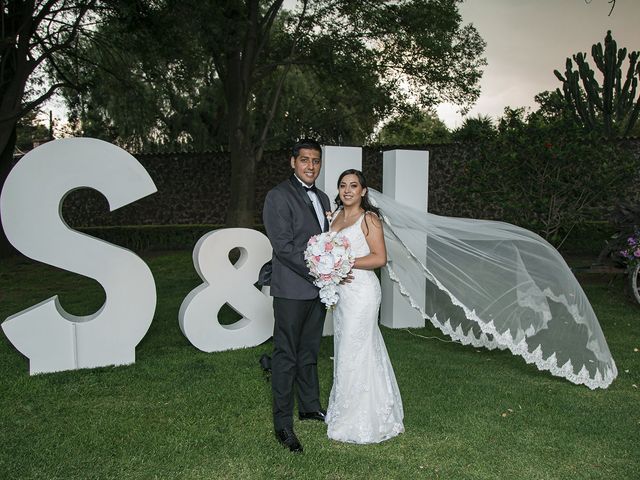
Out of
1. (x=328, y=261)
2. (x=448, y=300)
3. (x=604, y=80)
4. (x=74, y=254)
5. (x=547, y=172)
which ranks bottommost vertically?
(x=448, y=300)

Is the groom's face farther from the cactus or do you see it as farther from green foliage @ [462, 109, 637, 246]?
the cactus

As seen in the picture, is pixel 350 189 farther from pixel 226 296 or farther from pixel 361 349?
pixel 226 296

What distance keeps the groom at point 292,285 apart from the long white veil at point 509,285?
1503 millimetres

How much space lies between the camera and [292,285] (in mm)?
4383

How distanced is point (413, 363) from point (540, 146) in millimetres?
4998

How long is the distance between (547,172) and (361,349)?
6.74 metres

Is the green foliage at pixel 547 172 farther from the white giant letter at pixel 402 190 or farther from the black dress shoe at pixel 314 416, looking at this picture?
the black dress shoe at pixel 314 416

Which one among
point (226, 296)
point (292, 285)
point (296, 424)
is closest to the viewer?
point (292, 285)

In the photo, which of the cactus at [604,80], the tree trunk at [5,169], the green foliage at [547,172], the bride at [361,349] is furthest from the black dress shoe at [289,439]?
the tree trunk at [5,169]

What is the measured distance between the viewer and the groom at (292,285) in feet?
14.2

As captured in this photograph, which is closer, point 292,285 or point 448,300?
point 292,285

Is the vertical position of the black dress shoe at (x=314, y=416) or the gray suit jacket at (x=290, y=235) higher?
the gray suit jacket at (x=290, y=235)

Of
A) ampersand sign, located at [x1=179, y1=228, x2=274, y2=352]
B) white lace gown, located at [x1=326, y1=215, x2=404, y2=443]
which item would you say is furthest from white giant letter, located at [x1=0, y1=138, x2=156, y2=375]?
white lace gown, located at [x1=326, y1=215, x2=404, y2=443]

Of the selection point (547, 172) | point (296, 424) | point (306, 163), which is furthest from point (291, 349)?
point (547, 172)
